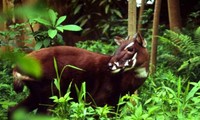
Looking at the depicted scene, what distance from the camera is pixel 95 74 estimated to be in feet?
14.6

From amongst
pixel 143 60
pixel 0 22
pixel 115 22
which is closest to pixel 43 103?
pixel 143 60

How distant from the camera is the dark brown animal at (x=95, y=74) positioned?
445 centimetres

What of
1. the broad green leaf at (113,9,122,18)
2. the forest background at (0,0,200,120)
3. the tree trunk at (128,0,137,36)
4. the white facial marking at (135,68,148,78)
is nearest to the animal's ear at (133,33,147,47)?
the white facial marking at (135,68,148,78)

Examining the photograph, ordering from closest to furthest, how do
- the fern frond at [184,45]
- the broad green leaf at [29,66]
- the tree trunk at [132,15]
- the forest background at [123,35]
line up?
1. the broad green leaf at [29,66]
2. the forest background at [123,35]
3. the tree trunk at [132,15]
4. the fern frond at [184,45]

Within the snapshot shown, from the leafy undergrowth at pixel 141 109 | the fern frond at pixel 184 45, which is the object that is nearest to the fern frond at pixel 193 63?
the fern frond at pixel 184 45

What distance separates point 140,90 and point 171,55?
4.17 feet

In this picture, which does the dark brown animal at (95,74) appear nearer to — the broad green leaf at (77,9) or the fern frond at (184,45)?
the fern frond at (184,45)

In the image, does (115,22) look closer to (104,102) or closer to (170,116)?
(104,102)

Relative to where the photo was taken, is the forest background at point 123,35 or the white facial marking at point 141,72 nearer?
the forest background at point 123,35

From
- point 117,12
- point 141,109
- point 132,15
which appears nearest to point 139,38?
point 132,15

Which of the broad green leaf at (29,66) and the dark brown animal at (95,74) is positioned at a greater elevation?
the broad green leaf at (29,66)

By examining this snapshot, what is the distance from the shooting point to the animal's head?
14.5 feet

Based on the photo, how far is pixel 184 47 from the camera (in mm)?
6258

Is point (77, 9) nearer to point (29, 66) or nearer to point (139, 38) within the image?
point (139, 38)
